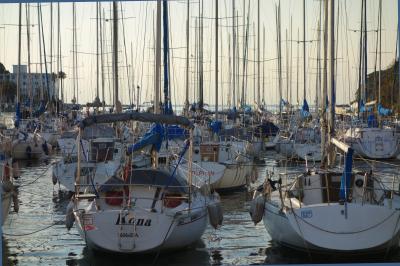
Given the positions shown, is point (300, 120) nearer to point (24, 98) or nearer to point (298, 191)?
point (24, 98)

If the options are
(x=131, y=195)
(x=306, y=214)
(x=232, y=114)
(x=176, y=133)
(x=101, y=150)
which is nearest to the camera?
(x=306, y=214)

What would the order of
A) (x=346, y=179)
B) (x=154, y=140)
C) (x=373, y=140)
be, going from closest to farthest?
(x=346, y=179) < (x=154, y=140) < (x=373, y=140)

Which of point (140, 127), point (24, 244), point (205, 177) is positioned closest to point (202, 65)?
point (140, 127)

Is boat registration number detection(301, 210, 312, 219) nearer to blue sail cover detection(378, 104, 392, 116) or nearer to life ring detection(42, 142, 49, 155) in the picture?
blue sail cover detection(378, 104, 392, 116)

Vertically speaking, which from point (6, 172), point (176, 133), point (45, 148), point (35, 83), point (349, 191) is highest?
point (35, 83)

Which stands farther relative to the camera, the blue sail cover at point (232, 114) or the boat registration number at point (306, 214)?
the blue sail cover at point (232, 114)

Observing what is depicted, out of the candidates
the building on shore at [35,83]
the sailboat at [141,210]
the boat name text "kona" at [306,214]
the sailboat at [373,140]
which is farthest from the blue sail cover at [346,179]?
the building on shore at [35,83]

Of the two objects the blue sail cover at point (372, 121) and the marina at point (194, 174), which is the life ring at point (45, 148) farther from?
the blue sail cover at point (372, 121)

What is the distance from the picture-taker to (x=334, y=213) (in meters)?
10.3

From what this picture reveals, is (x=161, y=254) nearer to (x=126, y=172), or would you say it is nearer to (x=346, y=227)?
(x=126, y=172)

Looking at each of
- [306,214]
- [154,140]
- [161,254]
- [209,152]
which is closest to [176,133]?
[209,152]

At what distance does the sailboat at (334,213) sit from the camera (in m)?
10.3

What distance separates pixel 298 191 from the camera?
11.5m

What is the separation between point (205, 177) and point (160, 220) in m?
5.53
